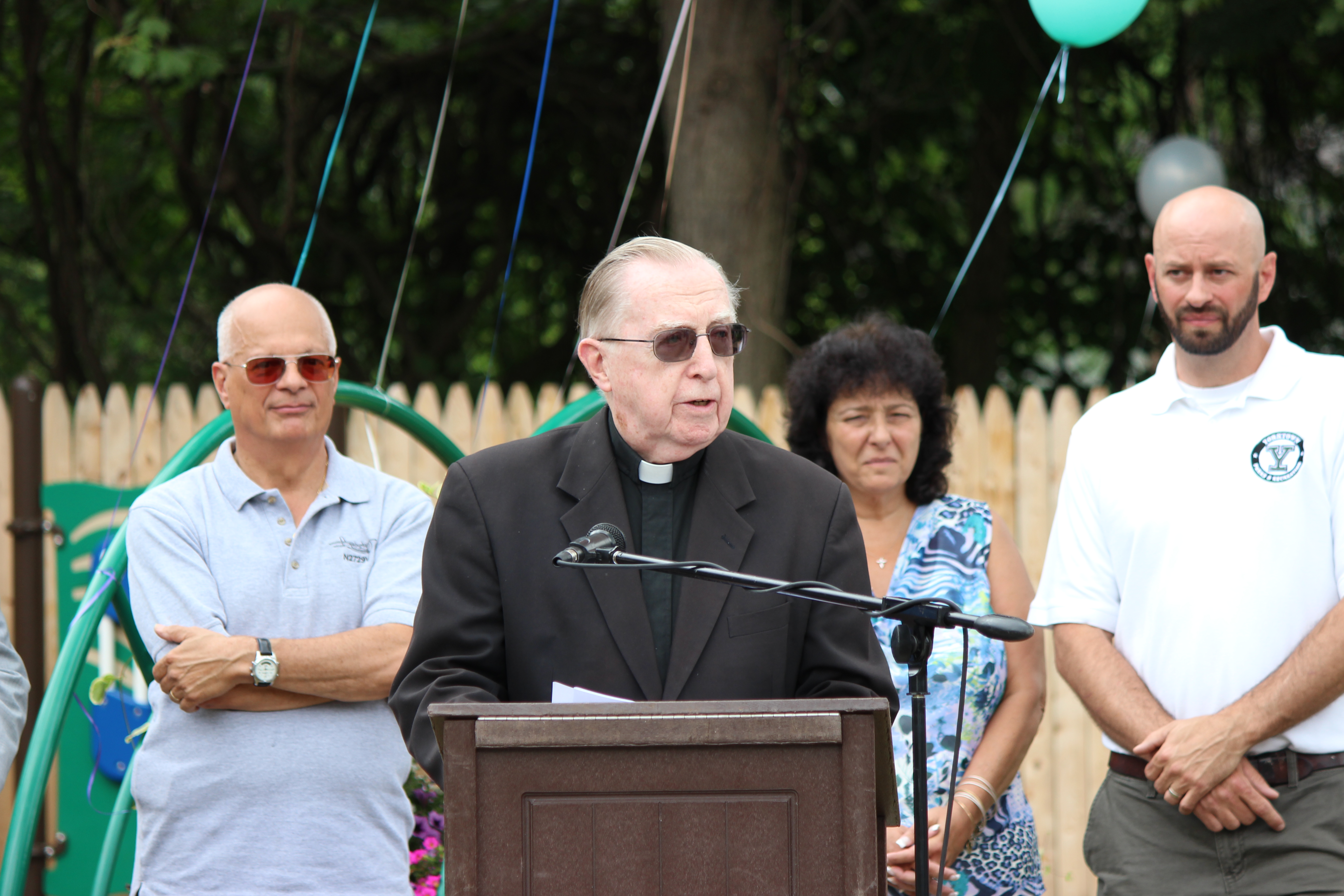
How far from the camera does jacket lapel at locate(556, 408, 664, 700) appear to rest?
2209mm

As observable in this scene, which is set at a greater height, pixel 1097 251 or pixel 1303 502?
pixel 1097 251

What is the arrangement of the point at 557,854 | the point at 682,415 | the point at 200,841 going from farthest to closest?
1. the point at 200,841
2. the point at 682,415
3. the point at 557,854

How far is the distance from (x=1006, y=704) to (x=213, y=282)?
7040mm

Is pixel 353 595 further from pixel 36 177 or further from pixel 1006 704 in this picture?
pixel 36 177

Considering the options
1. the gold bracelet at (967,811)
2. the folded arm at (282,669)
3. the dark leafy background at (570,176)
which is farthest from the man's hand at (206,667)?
the dark leafy background at (570,176)

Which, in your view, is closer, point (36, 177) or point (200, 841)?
point (200, 841)

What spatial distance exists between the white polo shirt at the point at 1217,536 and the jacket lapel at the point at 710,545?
122 centimetres

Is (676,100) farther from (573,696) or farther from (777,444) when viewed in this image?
(573,696)

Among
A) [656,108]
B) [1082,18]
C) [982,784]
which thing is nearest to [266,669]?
[982,784]

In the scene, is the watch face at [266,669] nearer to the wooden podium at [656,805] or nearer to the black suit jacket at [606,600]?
the black suit jacket at [606,600]

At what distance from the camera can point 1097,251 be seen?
9.27 metres

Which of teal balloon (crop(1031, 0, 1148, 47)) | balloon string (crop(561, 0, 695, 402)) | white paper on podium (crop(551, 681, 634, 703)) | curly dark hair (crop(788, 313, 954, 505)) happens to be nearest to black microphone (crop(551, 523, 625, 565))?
white paper on podium (crop(551, 681, 634, 703))

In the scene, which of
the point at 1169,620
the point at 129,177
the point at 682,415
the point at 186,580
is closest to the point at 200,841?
the point at 186,580

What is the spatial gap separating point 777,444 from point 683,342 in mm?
3933
